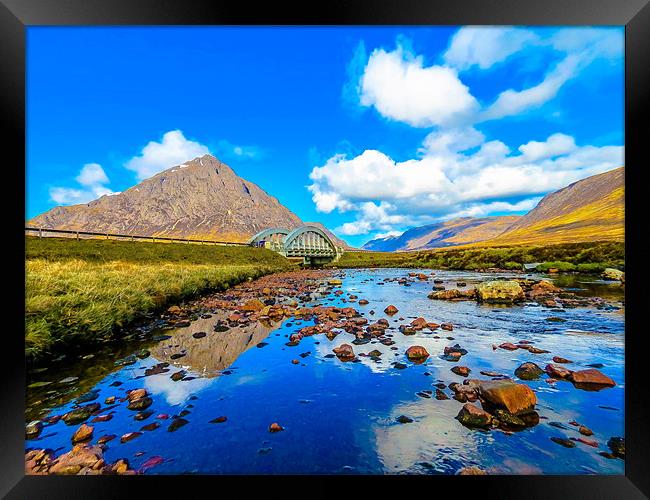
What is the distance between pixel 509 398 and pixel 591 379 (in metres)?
2.07

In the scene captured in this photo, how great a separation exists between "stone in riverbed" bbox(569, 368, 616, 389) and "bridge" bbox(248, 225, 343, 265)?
44371 mm

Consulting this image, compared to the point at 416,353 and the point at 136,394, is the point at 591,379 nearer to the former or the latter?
the point at 416,353

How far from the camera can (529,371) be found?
15.2 feet

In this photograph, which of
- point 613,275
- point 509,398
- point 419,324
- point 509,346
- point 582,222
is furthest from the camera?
point 582,222

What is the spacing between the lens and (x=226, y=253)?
34.3 m

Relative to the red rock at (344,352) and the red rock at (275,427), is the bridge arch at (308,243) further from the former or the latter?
the red rock at (275,427)

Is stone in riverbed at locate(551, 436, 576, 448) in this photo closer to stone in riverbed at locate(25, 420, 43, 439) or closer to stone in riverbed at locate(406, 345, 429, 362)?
stone in riverbed at locate(406, 345, 429, 362)

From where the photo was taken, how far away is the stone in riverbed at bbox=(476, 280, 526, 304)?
12.9 m

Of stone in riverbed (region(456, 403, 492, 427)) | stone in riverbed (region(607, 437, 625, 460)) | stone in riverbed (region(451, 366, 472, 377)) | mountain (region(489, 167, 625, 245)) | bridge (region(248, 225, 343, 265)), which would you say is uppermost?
mountain (region(489, 167, 625, 245))

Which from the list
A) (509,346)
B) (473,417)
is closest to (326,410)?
(473,417)

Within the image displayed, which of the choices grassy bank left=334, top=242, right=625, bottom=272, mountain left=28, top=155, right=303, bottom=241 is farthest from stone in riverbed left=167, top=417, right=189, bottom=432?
mountain left=28, top=155, right=303, bottom=241
